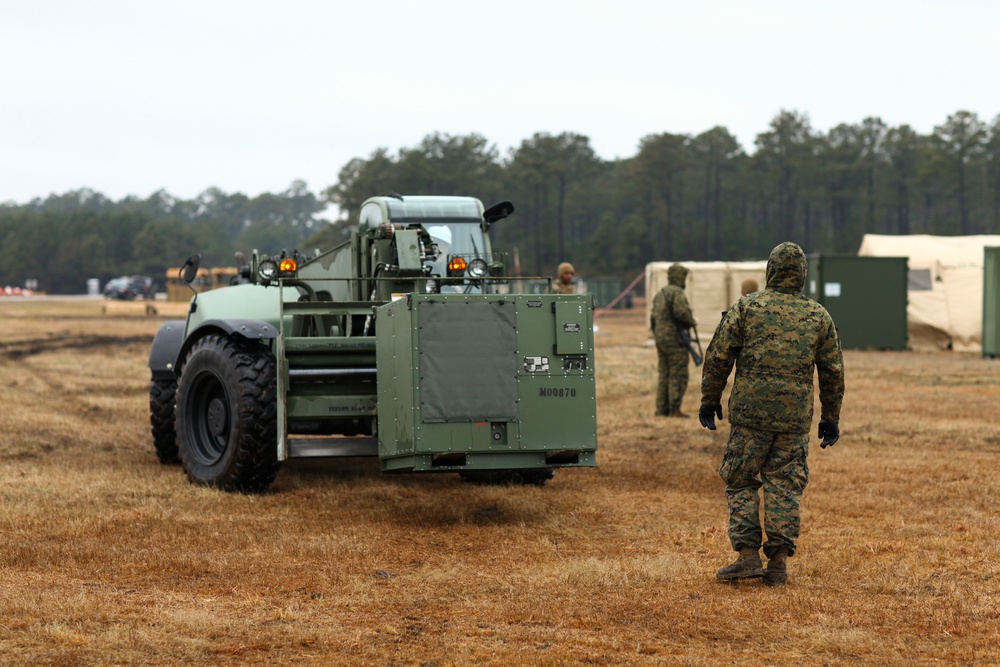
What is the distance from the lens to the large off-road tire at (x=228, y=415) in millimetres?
9594

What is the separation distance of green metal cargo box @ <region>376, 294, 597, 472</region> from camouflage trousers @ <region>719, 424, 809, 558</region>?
1.67m

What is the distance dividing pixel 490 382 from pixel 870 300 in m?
22.1

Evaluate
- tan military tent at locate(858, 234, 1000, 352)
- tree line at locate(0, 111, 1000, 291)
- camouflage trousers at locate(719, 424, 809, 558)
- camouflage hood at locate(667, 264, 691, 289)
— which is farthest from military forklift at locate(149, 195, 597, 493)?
tree line at locate(0, 111, 1000, 291)

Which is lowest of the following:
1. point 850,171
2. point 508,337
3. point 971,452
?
point 971,452

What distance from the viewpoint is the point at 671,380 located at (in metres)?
15.6

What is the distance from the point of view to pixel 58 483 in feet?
34.2

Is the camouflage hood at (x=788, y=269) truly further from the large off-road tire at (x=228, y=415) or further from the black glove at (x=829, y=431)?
the large off-road tire at (x=228, y=415)

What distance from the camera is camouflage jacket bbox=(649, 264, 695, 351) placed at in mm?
15089

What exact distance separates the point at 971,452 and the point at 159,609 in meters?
8.89

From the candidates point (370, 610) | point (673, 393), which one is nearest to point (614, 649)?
point (370, 610)

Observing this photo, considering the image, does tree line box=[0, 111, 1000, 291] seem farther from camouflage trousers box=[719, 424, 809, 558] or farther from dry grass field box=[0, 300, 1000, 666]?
camouflage trousers box=[719, 424, 809, 558]

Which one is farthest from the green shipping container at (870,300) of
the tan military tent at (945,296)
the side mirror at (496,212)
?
the side mirror at (496,212)

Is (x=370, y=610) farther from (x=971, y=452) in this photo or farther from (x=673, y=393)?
(x=673, y=393)

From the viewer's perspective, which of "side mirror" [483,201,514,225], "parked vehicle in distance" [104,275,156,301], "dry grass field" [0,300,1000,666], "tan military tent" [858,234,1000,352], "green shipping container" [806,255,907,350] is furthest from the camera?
"parked vehicle in distance" [104,275,156,301]
